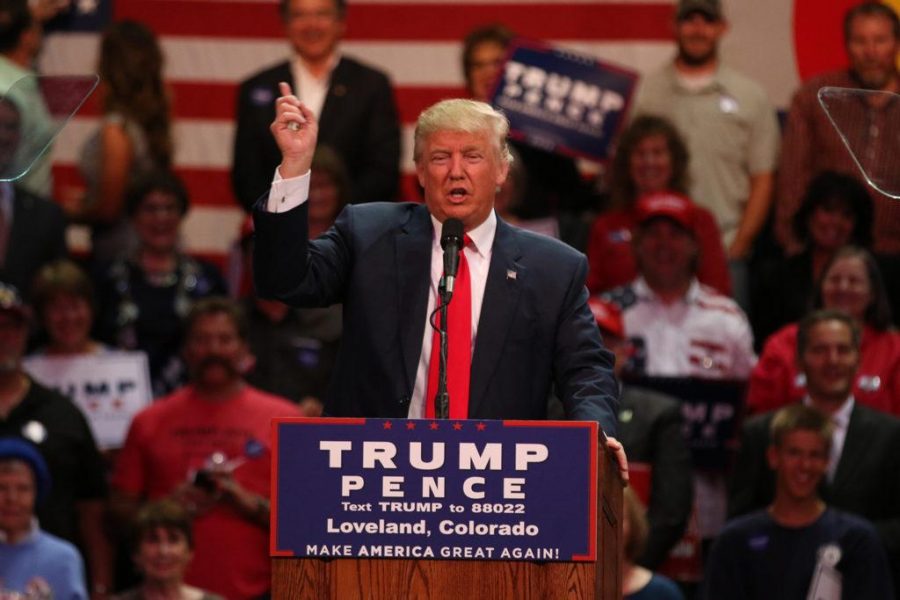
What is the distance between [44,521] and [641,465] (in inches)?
85.0

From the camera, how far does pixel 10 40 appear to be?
8.42m

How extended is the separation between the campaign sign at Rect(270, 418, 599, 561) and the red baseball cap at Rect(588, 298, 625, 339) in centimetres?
327

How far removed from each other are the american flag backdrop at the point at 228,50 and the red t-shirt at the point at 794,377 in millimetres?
2551

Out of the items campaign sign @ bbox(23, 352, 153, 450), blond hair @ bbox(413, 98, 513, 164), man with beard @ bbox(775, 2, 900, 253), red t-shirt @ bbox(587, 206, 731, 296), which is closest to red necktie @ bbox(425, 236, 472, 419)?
blond hair @ bbox(413, 98, 513, 164)

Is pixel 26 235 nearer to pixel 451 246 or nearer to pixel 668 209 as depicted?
pixel 668 209

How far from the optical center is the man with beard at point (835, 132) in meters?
8.08

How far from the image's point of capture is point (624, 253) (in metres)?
8.10

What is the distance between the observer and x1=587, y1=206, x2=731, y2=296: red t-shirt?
7957 millimetres

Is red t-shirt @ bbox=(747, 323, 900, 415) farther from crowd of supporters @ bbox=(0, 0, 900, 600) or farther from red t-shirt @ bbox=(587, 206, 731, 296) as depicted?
red t-shirt @ bbox=(587, 206, 731, 296)

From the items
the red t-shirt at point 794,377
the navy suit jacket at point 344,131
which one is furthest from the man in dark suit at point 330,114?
the red t-shirt at point 794,377

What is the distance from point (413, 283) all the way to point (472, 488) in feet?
2.07

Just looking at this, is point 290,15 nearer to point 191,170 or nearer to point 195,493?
point 191,170

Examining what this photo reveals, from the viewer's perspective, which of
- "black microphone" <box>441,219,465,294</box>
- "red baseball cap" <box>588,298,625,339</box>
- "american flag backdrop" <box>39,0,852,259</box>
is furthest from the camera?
"american flag backdrop" <box>39,0,852,259</box>

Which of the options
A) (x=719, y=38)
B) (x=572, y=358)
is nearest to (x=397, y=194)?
(x=719, y=38)
